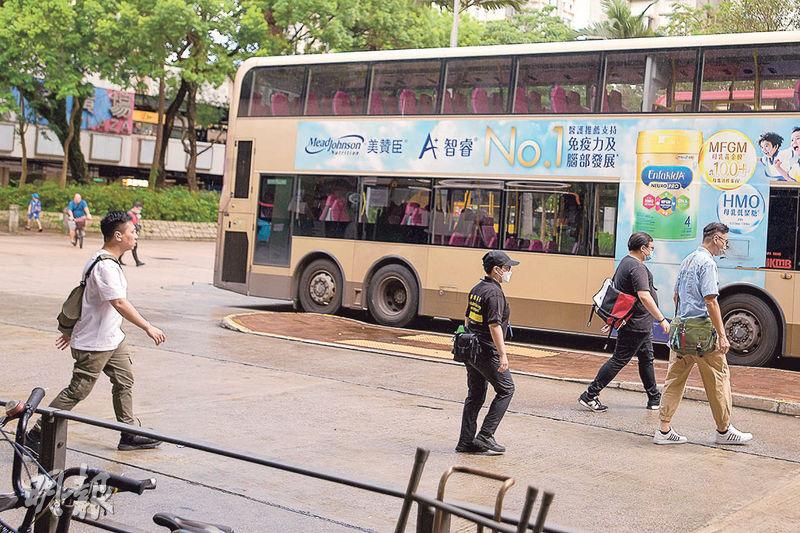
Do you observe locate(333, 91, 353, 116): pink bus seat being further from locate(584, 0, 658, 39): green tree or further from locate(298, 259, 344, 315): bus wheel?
locate(584, 0, 658, 39): green tree

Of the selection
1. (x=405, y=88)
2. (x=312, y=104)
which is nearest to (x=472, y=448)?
(x=405, y=88)

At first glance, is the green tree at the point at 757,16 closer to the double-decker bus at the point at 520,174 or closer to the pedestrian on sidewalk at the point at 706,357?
the double-decker bus at the point at 520,174

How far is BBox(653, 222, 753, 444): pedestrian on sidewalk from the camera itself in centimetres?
877

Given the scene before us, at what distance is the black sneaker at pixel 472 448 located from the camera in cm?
825

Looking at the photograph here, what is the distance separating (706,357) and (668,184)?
6.33m

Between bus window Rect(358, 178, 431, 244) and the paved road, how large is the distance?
11.6 feet

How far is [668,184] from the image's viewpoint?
14766mm

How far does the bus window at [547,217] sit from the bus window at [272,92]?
451 cm

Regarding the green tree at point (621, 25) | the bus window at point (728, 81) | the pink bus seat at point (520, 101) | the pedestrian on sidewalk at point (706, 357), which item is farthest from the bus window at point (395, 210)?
the green tree at point (621, 25)

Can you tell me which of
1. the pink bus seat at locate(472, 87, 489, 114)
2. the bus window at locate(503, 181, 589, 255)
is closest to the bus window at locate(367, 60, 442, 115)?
the pink bus seat at locate(472, 87, 489, 114)

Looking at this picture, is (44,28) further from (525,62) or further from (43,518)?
(43,518)

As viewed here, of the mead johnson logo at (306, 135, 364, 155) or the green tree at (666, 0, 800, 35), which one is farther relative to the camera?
the green tree at (666, 0, 800, 35)

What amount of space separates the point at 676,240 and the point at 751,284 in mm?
1174

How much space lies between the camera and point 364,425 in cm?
927
